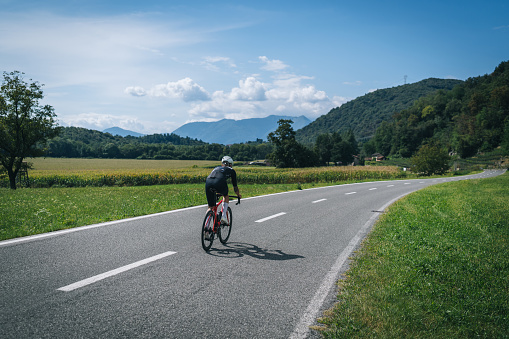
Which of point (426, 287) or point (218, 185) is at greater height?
point (218, 185)

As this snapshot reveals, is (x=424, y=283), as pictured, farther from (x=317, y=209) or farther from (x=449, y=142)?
(x=449, y=142)

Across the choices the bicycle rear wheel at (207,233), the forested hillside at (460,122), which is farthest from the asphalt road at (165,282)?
the forested hillside at (460,122)

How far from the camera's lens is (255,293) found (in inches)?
163

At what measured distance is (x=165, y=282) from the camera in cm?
435

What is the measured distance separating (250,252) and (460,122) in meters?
138

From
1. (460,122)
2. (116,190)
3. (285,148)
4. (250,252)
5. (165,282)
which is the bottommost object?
(250,252)

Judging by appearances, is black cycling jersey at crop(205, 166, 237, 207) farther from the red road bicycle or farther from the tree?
the tree

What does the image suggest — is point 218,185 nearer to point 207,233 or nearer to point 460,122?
point 207,233

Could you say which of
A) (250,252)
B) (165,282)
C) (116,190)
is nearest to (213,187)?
(250,252)

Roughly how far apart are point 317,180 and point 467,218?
29.4 m

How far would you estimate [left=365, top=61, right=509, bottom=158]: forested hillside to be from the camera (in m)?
109

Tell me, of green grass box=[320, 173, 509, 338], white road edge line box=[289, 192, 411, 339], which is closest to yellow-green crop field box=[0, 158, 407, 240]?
white road edge line box=[289, 192, 411, 339]

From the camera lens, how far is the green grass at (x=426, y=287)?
10.8 feet

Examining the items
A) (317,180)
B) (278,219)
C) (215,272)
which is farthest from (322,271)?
(317,180)
